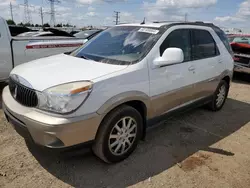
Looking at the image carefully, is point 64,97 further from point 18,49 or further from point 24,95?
point 18,49

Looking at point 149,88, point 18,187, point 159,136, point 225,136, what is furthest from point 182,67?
point 18,187

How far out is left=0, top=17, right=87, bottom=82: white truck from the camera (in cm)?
539

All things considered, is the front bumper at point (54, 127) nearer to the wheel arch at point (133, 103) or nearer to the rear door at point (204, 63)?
the wheel arch at point (133, 103)

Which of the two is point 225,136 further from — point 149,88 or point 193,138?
point 149,88

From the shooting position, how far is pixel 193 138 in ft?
12.7

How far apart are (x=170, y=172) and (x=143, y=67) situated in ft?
4.45

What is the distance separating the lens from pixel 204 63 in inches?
162

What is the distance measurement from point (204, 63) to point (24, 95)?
297 centimetres

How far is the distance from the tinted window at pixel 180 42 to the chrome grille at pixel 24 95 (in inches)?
69.5

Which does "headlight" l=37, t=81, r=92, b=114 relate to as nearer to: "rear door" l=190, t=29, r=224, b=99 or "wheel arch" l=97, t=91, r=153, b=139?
"wheel arch" l=97, t=91, r=153, b=139

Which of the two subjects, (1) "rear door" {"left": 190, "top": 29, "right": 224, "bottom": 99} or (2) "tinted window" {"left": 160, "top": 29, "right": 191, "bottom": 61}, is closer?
(2) "tinted window" {"left": 160, "top": 29, "right": 191, "bottom": 61}

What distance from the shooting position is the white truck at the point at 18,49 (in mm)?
5395

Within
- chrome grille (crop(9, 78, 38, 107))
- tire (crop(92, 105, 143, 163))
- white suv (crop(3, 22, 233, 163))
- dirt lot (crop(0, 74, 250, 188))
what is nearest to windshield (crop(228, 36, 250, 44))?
white suv (crop(3, 22, 233, 163))

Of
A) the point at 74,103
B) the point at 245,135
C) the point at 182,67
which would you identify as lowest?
the point at 245,135
